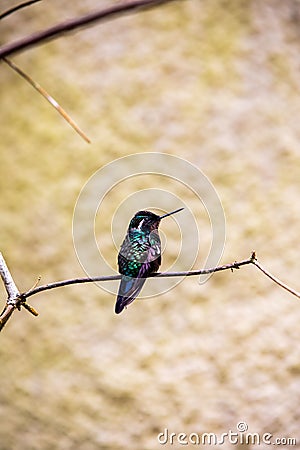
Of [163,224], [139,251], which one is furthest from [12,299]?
[163,224]

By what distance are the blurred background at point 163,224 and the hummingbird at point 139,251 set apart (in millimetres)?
863

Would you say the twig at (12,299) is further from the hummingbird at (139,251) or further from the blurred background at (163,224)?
the blurred background at (163,224)

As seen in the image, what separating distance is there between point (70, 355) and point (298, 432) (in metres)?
0.61

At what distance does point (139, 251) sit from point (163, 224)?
2.87 ft

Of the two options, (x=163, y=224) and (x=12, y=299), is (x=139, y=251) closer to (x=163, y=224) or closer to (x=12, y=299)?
(x=12, y=299)

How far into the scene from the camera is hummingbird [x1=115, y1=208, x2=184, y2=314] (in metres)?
0.37

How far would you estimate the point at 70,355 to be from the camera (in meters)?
1.29

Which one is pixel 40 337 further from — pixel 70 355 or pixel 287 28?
pixel 287 28

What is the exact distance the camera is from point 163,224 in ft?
4.17

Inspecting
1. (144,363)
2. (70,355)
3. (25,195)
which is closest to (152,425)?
(144,363)

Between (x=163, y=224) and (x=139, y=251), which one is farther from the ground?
(x=163, y=224)

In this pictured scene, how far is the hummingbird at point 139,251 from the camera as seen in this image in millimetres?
370

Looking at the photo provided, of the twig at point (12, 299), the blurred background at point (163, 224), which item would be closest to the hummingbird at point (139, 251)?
the twig at point (12, 299)

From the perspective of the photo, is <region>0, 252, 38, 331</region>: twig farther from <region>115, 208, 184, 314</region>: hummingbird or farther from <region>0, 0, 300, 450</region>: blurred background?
<region>0, 0, 300, 450</region>: blurred background
